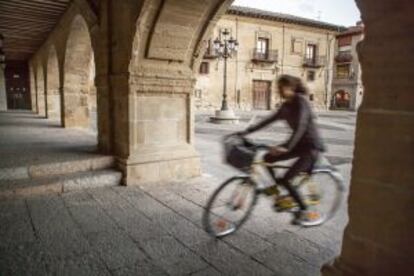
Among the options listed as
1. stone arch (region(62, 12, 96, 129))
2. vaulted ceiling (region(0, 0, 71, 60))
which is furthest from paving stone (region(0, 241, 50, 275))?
stone arch (region(62, 12, 96, 129))

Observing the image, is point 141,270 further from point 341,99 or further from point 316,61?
point 341,99

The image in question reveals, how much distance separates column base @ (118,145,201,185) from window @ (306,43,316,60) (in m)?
24.7

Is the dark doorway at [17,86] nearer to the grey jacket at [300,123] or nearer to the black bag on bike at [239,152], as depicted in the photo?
the black bag on bike at [239,152]

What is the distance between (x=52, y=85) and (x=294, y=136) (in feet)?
34.7

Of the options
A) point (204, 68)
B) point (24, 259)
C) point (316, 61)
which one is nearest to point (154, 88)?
point (24, 259)

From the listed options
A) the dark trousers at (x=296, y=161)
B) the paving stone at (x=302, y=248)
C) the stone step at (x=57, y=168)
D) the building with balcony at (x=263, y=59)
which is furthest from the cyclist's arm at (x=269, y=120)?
the building with balcony at (x=263, y=59)

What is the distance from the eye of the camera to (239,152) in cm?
279

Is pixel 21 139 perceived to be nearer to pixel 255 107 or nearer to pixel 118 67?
pixel 118 67

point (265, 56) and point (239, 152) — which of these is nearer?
point (239, 152)

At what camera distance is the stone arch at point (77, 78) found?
7465 millimetres

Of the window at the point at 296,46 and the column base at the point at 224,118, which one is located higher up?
the window at the point at 296,46

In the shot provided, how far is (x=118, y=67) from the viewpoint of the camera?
452cm

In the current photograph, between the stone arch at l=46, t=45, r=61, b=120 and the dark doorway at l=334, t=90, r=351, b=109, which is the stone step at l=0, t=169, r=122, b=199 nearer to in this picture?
the stone arch at l=46, t=45, r=61, b=120

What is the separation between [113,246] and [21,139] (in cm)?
508
